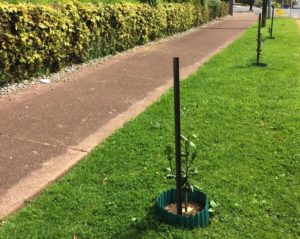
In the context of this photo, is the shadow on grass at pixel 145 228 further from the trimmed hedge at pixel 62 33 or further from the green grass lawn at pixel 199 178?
the trimmed hedge at pixel 62 33

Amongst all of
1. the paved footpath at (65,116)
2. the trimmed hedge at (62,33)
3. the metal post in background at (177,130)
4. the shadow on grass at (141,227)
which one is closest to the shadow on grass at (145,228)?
Result: the shadow on grass at (141,227)

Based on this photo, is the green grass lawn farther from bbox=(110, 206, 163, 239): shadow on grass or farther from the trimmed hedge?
the trimmed hedge

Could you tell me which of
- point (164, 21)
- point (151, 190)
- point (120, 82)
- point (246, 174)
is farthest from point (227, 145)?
point (164, 21)

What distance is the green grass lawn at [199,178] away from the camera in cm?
336

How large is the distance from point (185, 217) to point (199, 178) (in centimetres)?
89

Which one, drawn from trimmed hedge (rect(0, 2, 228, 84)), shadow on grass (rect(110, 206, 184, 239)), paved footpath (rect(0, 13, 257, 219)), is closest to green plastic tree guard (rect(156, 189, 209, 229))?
shadow on grass (rect(110, 206, 184, 239))

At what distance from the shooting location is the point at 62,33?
8.48 metres

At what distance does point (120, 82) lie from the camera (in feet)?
27.6

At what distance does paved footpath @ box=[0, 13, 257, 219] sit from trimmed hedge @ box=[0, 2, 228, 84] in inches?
16.9

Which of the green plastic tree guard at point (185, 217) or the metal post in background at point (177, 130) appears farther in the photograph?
the green plastic tree guard at point (185, 217)

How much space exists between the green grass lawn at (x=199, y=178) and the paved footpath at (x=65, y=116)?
10.0 inches

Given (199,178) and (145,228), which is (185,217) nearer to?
(145,228)

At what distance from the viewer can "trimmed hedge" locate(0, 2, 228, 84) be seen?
23.5 ft

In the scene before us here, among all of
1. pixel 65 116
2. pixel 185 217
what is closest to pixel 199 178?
pixel 185 217
